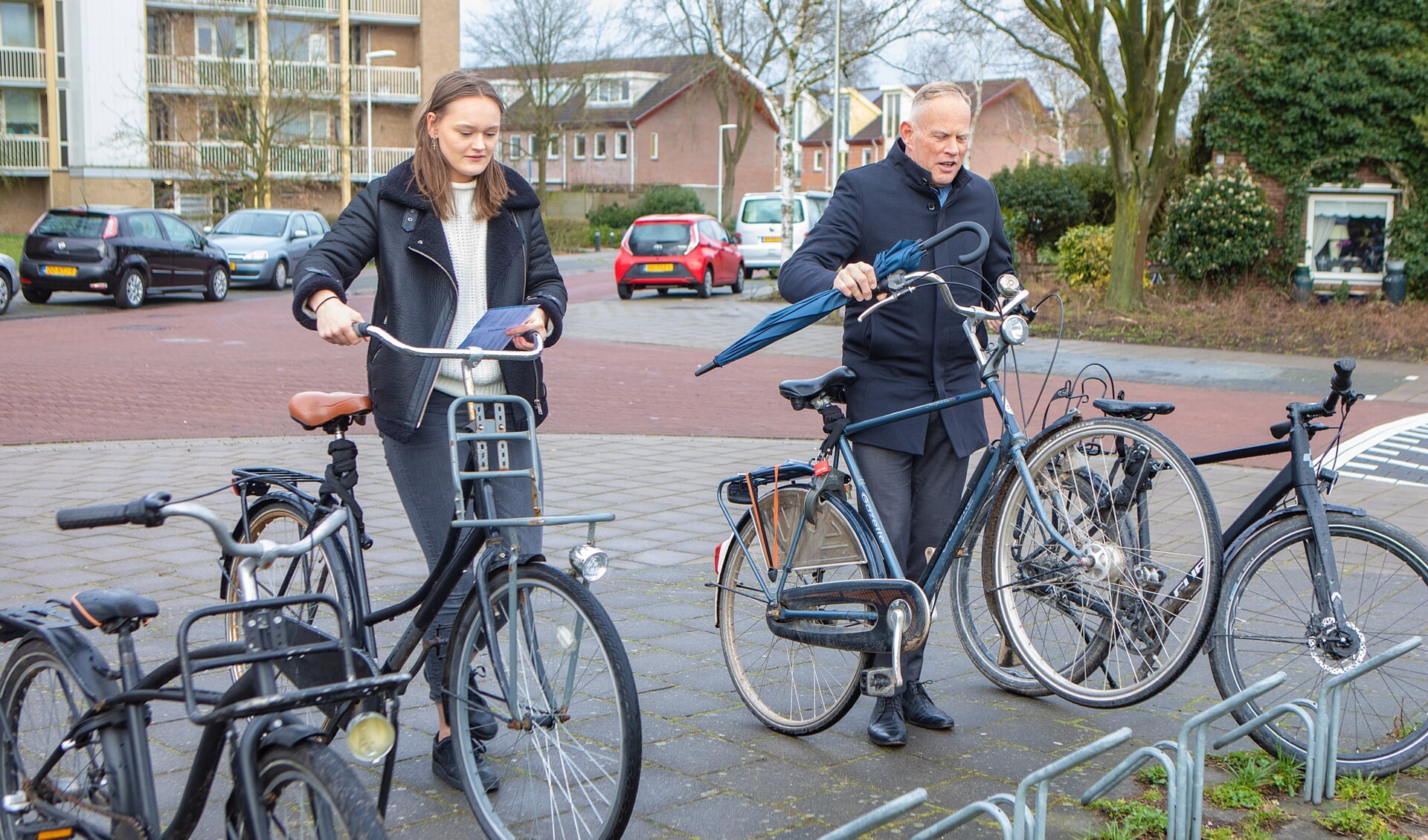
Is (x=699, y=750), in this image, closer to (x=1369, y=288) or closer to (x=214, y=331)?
(x=214, y=331)

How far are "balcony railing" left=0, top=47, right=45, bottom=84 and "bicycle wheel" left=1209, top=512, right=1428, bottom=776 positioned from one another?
170ft

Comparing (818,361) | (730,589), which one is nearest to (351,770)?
(730,589)

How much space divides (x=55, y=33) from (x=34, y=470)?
45.3m

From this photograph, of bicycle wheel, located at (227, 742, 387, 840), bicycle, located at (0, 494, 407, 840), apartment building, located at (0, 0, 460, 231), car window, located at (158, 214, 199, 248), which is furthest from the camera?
apartment building, located at (0, 0, 460, 231)

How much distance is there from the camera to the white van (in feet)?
102

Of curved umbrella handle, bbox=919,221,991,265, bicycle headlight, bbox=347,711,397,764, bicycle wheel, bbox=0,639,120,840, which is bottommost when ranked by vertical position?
bicycle wheel, bbox=0,639,120,840

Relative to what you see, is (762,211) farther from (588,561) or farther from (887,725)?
(588,561)

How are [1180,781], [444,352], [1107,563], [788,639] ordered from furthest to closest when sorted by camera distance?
[788,639] → [1107,563] → [444,352] → [1180,781]

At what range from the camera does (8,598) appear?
5613 mm

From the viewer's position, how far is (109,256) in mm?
21734

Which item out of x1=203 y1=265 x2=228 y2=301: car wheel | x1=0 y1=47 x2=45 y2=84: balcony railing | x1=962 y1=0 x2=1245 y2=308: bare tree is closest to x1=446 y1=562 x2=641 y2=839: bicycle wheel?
x1=962 y1=0 x2=1245 y2=308: bare tree

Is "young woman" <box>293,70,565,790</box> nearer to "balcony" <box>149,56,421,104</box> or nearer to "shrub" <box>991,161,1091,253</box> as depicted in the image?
"shrub" <box>991,161,1091,253</box>

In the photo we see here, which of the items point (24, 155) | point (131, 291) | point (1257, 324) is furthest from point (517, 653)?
point (24, 155)

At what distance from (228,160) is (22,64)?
14612 millimetres
